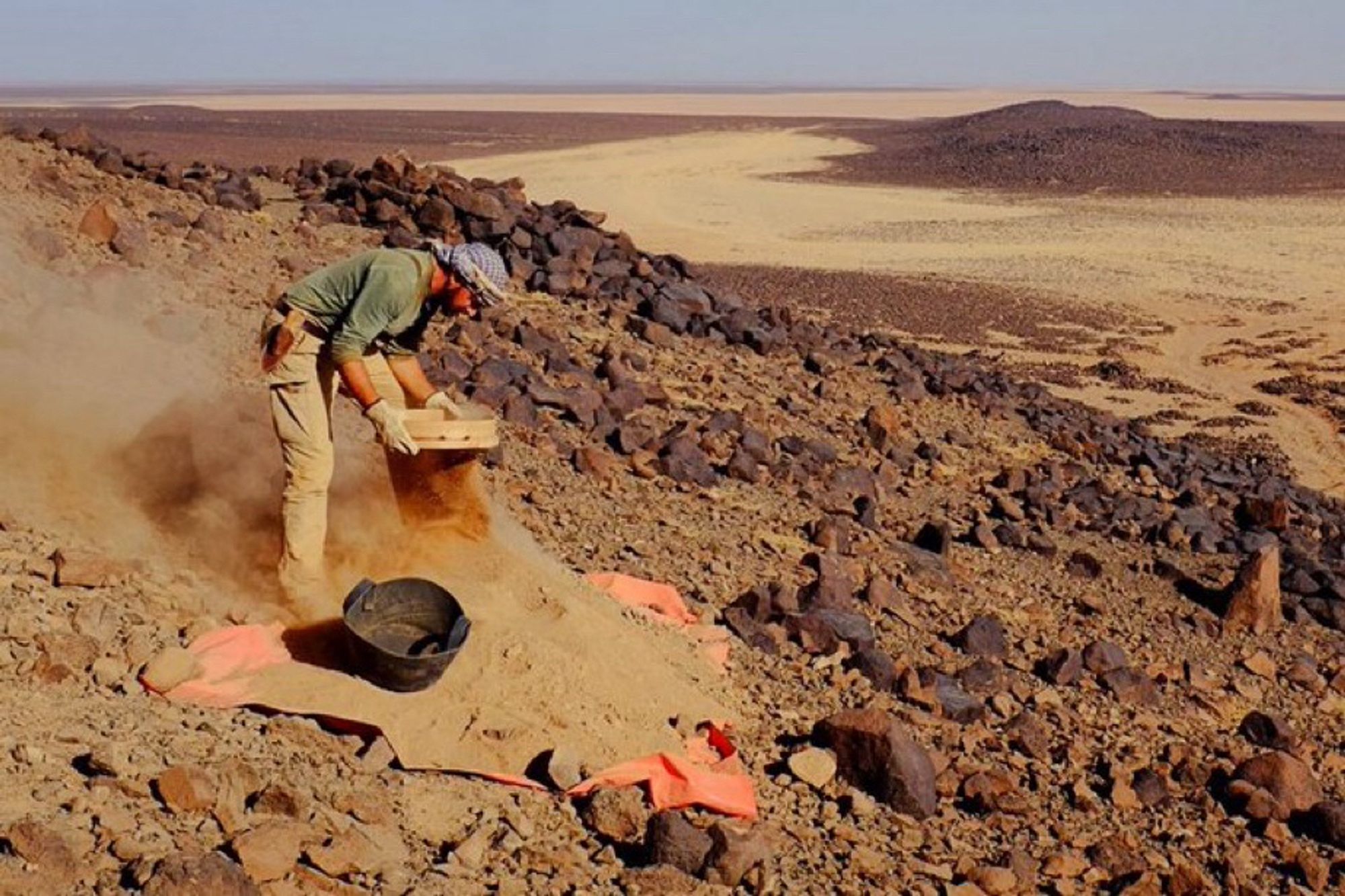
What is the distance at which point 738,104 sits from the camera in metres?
121

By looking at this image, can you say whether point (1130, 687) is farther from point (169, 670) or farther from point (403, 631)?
point (169, 670)

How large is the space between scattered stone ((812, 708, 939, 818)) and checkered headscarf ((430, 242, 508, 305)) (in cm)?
195

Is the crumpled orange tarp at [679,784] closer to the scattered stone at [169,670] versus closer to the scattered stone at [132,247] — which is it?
the scattered stone at [169,670]

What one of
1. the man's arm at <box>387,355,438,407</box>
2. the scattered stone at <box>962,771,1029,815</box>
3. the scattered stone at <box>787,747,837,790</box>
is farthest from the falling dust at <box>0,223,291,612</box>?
the scattered stone at <box>962,771,1029,815</box>

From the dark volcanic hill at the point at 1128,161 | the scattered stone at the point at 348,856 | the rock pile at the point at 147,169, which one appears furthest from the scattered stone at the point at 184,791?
the dark volcanic hill at the point at 1128,161

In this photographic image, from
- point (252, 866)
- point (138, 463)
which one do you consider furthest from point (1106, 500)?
point (252, 866)

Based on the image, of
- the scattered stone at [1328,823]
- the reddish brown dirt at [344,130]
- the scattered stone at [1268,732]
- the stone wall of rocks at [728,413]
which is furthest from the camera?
the reddish brown dirt at [344,130]

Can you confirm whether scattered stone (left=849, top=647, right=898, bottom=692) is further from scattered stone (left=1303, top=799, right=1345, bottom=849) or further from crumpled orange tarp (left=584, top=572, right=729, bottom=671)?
scattered stone (left=1303, top=799, right=1345, bottom=849)

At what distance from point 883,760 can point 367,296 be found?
2.38 metres

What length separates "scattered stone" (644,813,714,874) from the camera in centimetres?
437

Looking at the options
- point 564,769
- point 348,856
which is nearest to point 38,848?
point 348,856

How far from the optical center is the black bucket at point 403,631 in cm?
475

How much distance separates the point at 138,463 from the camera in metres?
6.27

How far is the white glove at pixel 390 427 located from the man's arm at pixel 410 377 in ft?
1.92
